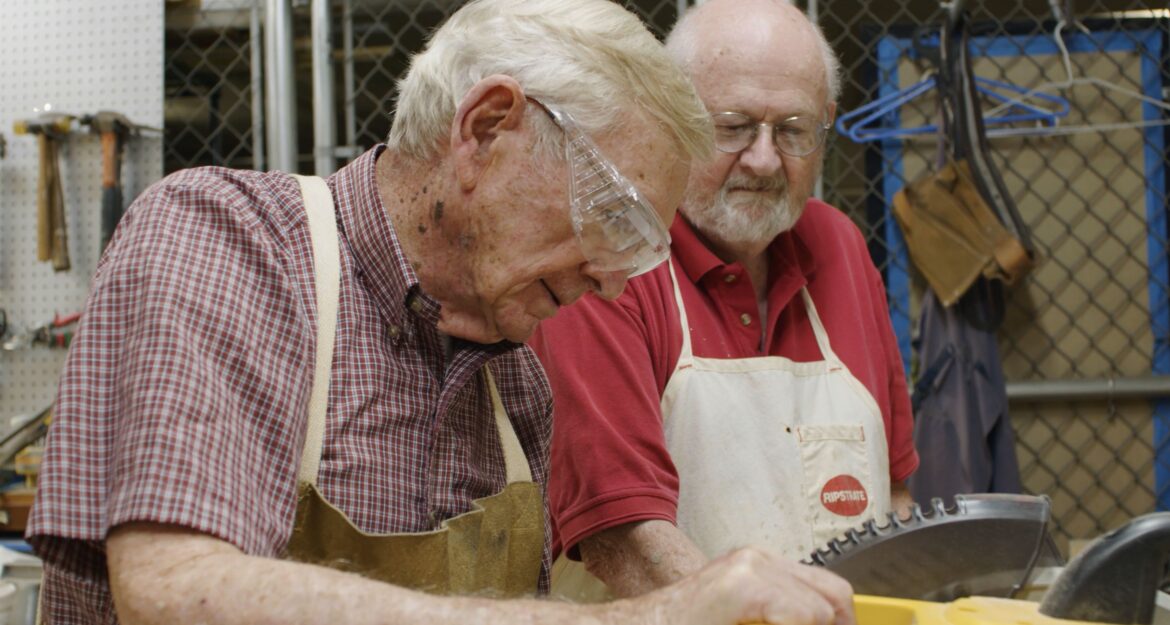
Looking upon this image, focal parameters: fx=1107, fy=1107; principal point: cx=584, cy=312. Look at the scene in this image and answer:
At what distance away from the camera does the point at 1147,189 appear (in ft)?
9.65

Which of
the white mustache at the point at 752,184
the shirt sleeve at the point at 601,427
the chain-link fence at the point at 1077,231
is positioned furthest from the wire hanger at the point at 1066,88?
the shirt sleeve at the point at 601,427

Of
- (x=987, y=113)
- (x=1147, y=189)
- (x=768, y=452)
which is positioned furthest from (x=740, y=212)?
(x=1147, y=189)

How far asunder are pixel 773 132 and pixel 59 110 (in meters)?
2.25

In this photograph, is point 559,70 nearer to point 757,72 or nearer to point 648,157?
point 648,157

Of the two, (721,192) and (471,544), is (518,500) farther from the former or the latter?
(721,192)

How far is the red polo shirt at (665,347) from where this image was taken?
138 centimetres

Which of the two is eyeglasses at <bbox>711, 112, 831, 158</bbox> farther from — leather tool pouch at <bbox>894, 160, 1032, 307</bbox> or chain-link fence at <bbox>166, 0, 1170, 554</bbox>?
chain-link fence at <bbox>166, 0, 1170, 554</bbox>

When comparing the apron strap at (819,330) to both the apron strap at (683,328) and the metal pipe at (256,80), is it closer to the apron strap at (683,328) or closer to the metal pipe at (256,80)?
the apron strap at (683,328)

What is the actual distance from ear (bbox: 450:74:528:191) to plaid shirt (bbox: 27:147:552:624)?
113 mm

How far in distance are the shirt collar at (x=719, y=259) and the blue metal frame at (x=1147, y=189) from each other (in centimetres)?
122

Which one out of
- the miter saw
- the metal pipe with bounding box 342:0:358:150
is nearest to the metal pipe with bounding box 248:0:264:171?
the metal pipe with bounding box 342:0:358:150

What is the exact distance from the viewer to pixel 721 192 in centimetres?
168

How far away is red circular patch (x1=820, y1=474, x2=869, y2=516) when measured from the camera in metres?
1.62

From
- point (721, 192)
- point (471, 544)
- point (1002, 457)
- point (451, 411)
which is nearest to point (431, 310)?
A: point (451, 411)
